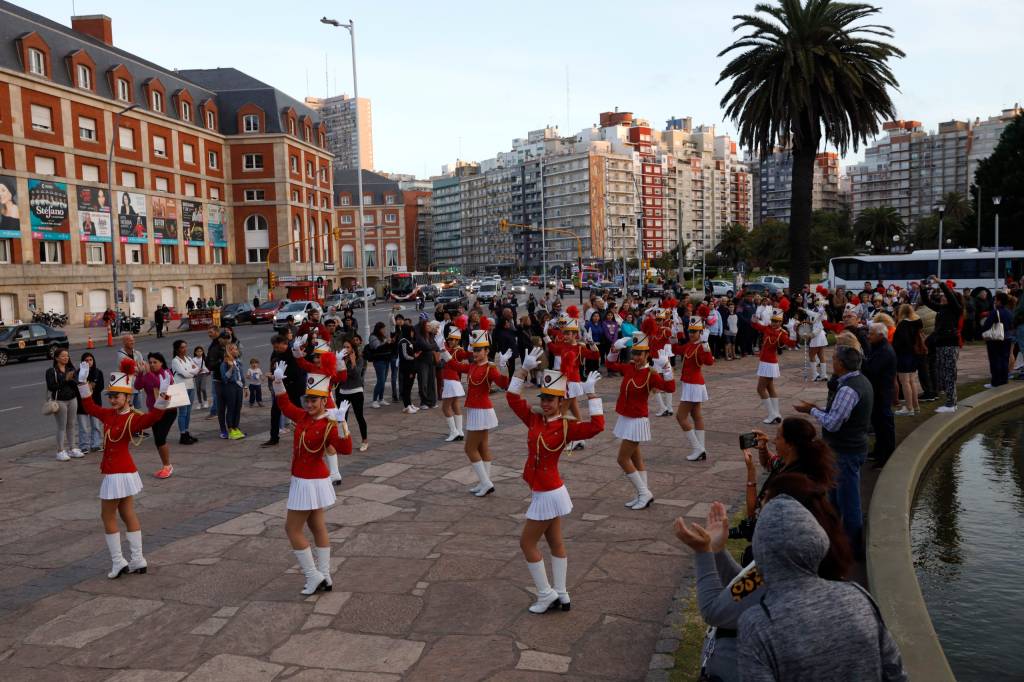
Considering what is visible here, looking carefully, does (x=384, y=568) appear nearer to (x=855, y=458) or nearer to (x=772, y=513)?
(x=855, y=458)

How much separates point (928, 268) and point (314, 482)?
150 feet

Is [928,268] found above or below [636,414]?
above

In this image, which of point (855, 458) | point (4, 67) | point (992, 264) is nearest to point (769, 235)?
point (992, 264)

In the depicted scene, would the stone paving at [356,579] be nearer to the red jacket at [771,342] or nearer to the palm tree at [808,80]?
the red jacket at [771,342]

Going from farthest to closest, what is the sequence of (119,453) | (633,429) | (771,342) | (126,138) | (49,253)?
(126,138) < (49,253) < (771,342) < (633,429) < (119,453)

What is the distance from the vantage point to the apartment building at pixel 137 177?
44719mm

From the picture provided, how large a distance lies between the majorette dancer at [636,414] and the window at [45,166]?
47788 millimetres

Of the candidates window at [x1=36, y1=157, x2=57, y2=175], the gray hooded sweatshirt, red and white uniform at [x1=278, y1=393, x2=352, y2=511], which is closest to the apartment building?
window at [x1=36, y1=157, x2=57, y2=175]

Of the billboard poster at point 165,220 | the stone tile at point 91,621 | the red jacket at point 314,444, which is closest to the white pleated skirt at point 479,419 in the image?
the red jacket at point 314,444

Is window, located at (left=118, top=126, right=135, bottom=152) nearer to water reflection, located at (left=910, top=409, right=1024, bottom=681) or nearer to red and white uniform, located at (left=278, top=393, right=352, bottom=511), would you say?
red and white uniform, located at (left=278, top=393, right=352, bottom=511)

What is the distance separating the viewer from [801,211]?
2816 cm

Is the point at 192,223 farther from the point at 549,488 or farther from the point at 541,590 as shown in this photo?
the point at 541,590

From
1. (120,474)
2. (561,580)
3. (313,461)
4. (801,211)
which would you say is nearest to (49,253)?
(801,211)

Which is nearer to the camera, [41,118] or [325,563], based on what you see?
[325,563]
